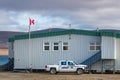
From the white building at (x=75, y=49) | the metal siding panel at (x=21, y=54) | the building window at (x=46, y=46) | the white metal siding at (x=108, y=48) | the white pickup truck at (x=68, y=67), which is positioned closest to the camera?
the white pickup truck at (x=68, y=67)

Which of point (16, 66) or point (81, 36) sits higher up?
point (81, 36)

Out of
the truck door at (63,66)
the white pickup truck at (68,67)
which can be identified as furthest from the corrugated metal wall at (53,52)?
the truck door at (63,66)

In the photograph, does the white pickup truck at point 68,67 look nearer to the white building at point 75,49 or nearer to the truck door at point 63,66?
the truck door at point 63,66

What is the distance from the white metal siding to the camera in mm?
45188

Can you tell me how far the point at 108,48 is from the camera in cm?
4538

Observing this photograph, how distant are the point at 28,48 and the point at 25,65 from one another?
2214mm

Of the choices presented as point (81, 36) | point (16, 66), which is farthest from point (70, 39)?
point (16, 66)

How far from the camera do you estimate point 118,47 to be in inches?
1827

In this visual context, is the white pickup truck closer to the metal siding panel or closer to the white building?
the white building

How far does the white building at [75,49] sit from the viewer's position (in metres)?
45.7

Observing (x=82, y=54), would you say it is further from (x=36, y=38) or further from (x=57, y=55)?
(x=36, y=38)

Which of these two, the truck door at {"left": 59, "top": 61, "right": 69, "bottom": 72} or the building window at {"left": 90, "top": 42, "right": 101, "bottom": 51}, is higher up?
the building window at {"left": 90, "top": 42, "right": 101, "bottom": 51}

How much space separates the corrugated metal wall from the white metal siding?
5.31 ft

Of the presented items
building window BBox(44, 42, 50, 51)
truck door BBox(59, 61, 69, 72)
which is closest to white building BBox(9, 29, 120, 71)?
building window BBox(44, 42, 50, 51)
